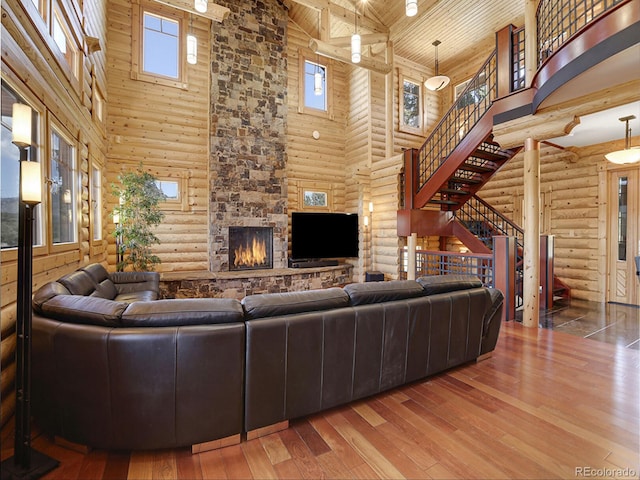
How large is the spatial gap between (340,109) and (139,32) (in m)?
4.82

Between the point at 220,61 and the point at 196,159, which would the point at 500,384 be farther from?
the point at 220,61

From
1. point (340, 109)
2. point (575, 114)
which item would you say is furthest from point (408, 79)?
point (575, 114)

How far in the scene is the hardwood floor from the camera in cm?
171

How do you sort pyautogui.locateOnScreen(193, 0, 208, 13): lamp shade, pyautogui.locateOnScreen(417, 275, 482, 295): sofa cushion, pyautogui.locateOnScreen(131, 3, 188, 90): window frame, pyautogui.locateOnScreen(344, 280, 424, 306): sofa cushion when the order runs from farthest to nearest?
pyautogui.locateOnScreen(131, 3, 188, 90): window frame
pyautogui.locateOnScreen(193, 0, 208, 13): lamp shade
pyautogui.locateOnScreen(417, 275, 482, 295): sofa cushion
pyautogui.locateOnScreen(344, 280, 424, 306): sofa cushion

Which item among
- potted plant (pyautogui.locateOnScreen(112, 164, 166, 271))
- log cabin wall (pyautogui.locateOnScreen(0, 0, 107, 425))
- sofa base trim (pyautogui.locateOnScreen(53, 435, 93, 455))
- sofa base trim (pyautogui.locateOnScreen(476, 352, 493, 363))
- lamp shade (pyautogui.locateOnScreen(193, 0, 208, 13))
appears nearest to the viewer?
sofa base trim (pyautogui.locateOnScreen(53, 435, 93, 455))

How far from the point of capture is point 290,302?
80.4 inches

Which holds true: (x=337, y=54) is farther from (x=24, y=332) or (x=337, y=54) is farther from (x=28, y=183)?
(x=24, y=332)

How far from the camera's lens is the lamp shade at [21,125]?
5.42 feet

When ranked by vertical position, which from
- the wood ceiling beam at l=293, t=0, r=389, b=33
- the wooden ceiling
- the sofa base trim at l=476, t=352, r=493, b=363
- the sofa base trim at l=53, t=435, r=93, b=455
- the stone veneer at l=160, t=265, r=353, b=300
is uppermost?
the wooden ceiling

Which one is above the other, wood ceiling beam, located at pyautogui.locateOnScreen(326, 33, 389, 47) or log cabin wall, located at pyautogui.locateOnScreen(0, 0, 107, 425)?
wood ceiling beam, located at pyautogui.locateOnScreen(326, 33, 389, 47)

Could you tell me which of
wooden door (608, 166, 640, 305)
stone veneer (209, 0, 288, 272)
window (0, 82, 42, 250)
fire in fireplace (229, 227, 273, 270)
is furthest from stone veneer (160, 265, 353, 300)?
wooden door (608, 166, 640, 305)

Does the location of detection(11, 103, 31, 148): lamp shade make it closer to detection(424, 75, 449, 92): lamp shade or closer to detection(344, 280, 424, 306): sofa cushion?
detection(344, 280, 424, 306): sofa cushion

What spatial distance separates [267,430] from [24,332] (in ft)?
4.99

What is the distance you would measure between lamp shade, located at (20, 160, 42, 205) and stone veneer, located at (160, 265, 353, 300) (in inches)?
169
